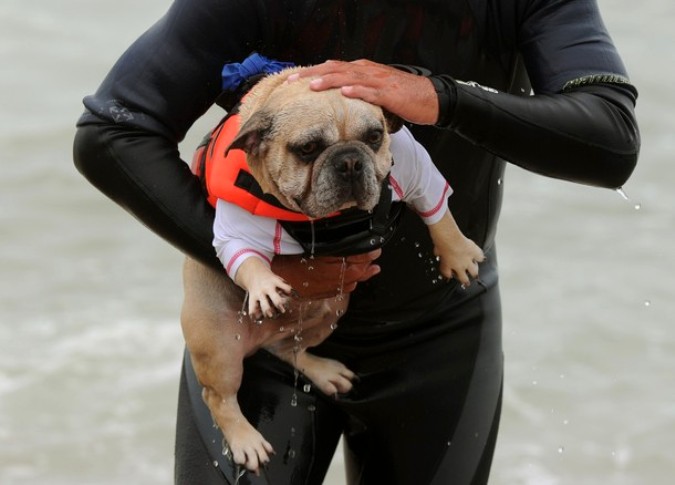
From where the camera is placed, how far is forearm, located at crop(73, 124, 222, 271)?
2.90 m

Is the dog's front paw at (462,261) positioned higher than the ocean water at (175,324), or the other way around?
the dog's front paw at (462,261)

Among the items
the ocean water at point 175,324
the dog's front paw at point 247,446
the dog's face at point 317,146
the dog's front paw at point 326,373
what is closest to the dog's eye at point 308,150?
the dog's face at point 317,146

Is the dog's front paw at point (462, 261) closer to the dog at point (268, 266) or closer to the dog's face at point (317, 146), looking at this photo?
the dog at point (268, 266)

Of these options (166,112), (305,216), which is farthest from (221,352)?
(166,112)

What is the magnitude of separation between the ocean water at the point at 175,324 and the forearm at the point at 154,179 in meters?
3.01

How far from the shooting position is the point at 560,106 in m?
2.81

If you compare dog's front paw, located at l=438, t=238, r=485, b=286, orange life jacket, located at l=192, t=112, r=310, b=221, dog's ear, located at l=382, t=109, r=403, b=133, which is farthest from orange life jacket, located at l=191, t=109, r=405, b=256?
dog's front paw, located at l=438, t=238, r=485, b=286

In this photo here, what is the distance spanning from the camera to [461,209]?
3156 mm

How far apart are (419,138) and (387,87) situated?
1.21ft

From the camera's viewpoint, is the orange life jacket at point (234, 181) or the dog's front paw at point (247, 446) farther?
the dog's front paw at point (247, 446)

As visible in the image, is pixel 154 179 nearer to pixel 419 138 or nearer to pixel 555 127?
pixel 419 138

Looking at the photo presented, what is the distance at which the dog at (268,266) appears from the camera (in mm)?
2691

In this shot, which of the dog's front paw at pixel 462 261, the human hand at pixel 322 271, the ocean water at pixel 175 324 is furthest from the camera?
the ocean water at pixel 175 324

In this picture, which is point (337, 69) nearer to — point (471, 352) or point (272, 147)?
point (272, 147)
